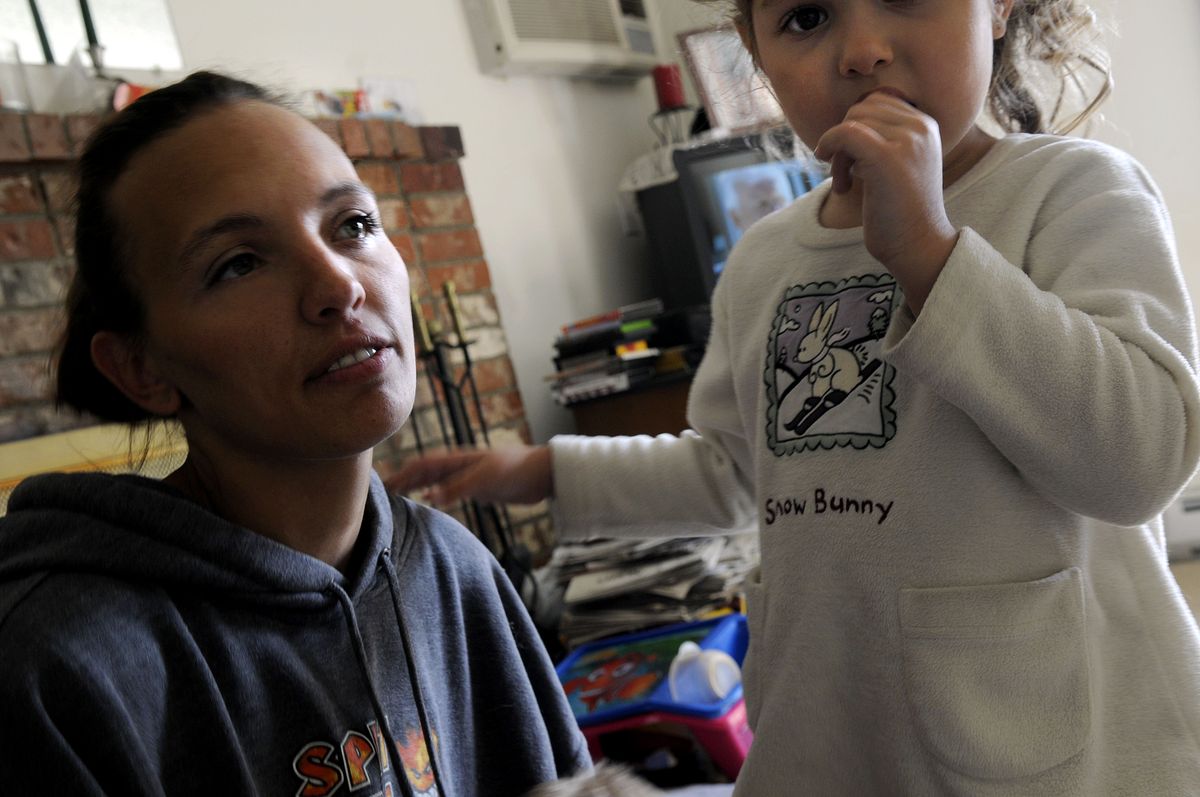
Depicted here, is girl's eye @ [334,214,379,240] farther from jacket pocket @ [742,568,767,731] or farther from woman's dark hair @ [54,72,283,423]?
jacket pocket @ [742,568,767,731]

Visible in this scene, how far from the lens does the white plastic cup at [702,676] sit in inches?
69.8

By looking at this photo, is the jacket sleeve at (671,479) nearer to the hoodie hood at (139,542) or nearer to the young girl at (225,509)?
the young girl at (225,509)

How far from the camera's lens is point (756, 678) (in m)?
0.97

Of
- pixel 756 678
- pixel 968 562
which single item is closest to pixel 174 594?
pixel 756 678

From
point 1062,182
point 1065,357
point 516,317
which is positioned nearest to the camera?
point 1065,357

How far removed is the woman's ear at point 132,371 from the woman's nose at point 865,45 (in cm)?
63

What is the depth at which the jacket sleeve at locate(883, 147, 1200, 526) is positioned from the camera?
28.7 inches

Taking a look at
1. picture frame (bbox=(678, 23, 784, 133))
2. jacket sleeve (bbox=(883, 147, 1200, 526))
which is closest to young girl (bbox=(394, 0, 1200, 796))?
jacket sleeve (bbox=(883, 147, 1200, 526))

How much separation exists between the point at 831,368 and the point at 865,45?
28cm

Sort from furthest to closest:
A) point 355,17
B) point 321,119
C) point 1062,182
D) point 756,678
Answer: point 355,17, point 321,119, point 756,678, point 1062,182

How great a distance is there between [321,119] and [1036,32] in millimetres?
1823

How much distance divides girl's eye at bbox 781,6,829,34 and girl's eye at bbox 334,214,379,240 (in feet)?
1.34

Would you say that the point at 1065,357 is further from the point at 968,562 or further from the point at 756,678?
the point at 756,678

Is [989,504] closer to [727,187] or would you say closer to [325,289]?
[325,289]
